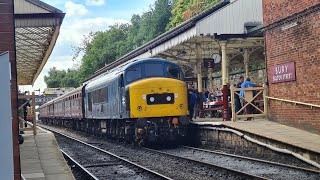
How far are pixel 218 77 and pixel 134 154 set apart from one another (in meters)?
17.5

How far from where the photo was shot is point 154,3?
245 feet

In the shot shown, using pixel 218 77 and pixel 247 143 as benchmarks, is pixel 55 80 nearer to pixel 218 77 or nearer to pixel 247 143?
pixel 218 77

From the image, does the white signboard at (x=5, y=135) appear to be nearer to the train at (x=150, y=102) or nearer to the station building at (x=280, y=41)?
the station building at (x=280, y=41)

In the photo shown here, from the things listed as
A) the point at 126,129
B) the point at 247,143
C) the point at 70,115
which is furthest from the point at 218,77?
the point at 247,143

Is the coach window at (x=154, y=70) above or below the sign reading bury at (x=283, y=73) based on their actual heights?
above

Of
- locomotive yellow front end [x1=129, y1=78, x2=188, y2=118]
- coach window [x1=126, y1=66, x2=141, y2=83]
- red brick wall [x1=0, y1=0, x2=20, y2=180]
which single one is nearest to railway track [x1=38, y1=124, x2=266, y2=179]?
locomotive yellow front end [x1=129, y1=78, x2=188, y2=118]

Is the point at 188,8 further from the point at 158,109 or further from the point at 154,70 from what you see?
the point at 158,109

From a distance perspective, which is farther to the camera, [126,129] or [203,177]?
[126,129]

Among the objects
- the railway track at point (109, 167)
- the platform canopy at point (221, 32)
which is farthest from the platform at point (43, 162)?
the platform canopy at point (221, 32)

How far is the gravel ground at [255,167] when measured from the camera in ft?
29.5

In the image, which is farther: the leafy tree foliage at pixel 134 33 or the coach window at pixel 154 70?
the leafy tree foliage at pixel 134 33

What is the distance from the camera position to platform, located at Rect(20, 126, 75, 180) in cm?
912

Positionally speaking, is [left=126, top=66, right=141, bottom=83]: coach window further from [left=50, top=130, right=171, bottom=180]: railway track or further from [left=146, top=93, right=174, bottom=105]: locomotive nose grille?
[left=50, top=130, right=171, bottom=180]: railway track

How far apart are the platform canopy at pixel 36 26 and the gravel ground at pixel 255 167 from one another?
5.13 metres
